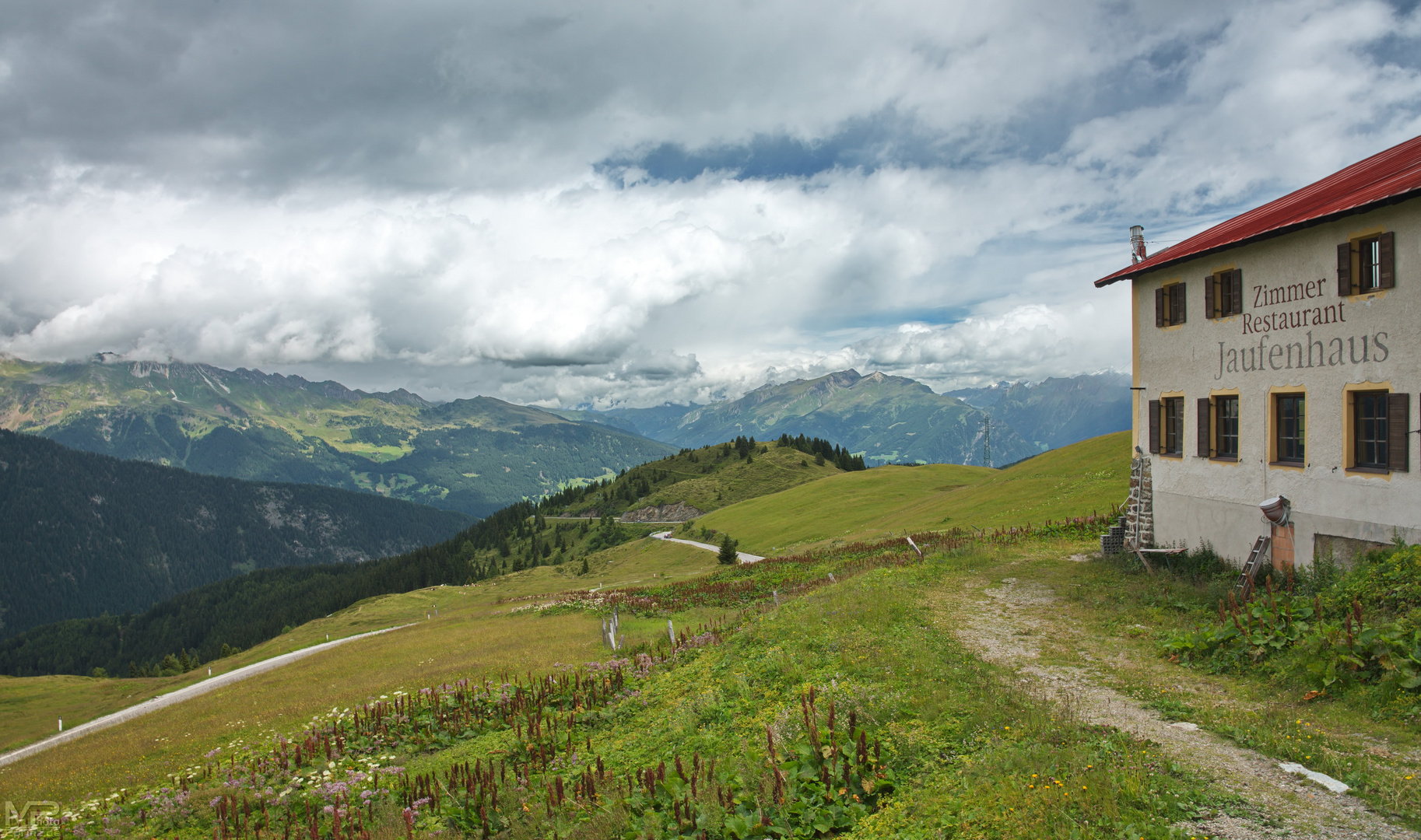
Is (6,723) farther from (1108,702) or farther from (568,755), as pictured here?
(1108,702)

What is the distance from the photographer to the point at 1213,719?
1190cm

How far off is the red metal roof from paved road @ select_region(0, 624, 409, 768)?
2127 inches

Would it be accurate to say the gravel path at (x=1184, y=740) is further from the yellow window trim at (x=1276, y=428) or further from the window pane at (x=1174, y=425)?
the window pane at (x=1174, y=425)

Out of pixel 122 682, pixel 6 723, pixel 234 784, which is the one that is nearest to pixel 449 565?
pixel 122 682

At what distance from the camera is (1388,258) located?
58.6 feet

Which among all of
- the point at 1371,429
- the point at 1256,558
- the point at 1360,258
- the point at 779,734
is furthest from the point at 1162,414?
the point at 779,734

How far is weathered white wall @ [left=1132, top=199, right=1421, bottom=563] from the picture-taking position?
1753 centimetres

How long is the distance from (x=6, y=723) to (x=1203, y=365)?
301 ft

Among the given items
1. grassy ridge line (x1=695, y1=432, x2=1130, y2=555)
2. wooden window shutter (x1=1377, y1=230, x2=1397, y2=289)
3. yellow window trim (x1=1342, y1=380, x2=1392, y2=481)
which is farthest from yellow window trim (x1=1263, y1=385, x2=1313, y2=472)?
grassy ridge line (x1=695, y1=432, x2=1130, y2=555)

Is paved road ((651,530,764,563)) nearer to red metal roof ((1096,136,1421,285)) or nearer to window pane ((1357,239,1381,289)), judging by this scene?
→ red metal roof ((1096,136,1421,285))

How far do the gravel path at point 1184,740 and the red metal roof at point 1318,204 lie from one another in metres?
13.1

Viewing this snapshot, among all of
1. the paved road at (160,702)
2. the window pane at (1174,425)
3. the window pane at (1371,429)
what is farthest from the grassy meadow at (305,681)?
the window pane at (1371,429)

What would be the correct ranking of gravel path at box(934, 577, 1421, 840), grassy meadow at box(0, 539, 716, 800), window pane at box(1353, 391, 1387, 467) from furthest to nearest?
grassy meadow at box(0, 539, 716, 800), window pane at box(1353, 391, 1387, 467), gravel path at box(934, 577, 1421, 840)

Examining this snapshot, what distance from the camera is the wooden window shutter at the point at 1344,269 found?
744 inches
